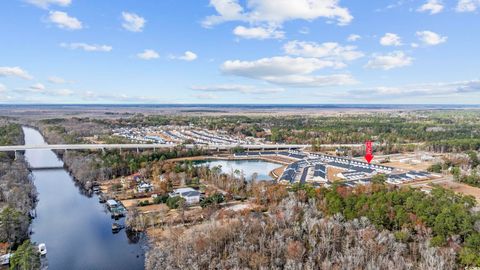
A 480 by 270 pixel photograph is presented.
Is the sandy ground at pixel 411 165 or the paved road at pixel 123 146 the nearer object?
the sandy ground at pixel 411 165

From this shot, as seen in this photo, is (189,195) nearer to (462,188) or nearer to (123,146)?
(462,188)

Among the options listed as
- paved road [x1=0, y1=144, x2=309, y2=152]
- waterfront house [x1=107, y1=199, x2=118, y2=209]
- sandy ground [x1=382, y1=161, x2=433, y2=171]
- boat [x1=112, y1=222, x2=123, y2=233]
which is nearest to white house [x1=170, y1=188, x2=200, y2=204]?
waterfront house [x1=107, y1=199, x2=118, y2=209]

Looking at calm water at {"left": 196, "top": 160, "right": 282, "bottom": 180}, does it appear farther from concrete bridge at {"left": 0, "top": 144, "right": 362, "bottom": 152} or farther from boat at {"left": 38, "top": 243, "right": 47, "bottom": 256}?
boat at {"left": 38, "top": 243, "right": 47, "bottom": 256}

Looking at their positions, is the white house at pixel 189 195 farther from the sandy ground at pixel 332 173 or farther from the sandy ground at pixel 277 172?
the sandy ground at pixel 332 173

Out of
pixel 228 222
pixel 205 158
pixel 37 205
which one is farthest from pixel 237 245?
pixel 205 158

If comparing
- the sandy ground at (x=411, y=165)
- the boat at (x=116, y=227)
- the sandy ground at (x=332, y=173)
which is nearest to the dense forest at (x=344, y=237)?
the boat at (x=116, y=227)

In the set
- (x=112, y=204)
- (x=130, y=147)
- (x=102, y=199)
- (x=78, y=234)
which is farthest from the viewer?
(x=130, y=147)

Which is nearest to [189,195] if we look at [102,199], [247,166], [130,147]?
→ [102,199]
